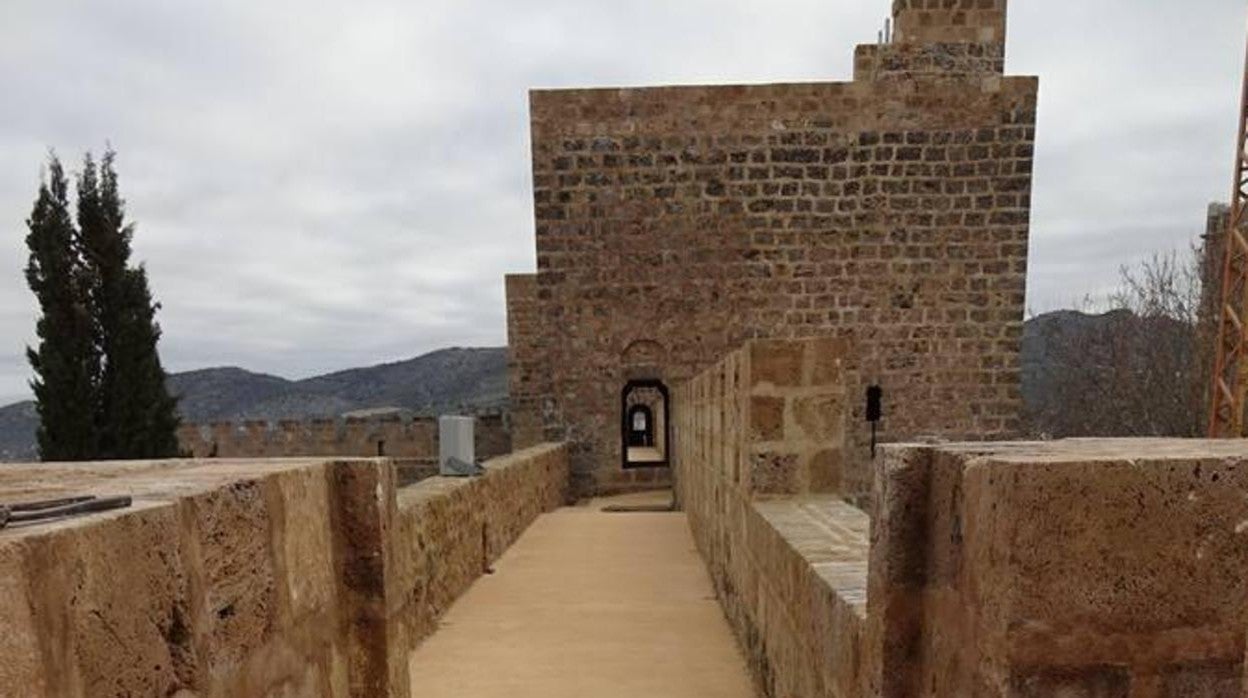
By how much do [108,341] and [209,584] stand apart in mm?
20039

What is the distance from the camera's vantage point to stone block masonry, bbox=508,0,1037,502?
11883mm

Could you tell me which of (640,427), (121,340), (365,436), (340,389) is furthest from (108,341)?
(340,389)

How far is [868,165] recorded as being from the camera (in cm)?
1195

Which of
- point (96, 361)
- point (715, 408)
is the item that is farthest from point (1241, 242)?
point (96, 361)

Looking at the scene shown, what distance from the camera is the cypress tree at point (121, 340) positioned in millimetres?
17266

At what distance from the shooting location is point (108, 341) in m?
17.7

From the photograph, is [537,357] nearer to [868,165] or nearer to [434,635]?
[868,165]

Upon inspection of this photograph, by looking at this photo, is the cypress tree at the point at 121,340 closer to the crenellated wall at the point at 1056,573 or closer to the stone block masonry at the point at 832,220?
the stone block masonry at the point at 832,220

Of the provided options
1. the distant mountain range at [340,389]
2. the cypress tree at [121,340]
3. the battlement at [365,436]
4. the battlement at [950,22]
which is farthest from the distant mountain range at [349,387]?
the battlement at [950,22]

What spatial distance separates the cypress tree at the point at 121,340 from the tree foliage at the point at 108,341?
20 millimetres

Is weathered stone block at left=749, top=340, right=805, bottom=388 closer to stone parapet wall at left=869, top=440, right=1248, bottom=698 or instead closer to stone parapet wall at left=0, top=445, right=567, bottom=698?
stone parapet wall at left=0, top=445, right=567, bottom=698

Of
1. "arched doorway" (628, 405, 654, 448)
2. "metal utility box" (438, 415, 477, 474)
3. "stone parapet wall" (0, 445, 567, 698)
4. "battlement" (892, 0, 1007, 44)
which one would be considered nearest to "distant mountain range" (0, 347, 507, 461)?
"arched doorway" (628, 405, 654, 448)

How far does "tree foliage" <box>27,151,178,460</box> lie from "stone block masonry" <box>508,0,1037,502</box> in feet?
37.4

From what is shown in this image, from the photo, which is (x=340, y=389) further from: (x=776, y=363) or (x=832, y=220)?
(x=776, y=363)
